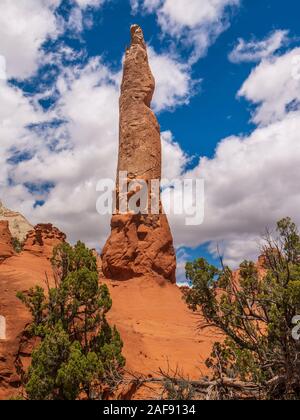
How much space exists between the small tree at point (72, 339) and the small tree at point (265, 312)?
2336 millimetres

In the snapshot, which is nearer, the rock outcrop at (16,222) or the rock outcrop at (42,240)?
the rock outcrop at (42,240)

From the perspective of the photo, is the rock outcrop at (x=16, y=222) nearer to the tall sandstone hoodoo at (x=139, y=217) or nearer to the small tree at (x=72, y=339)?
the tall sandstone hoodoo at (x=139, y=217)

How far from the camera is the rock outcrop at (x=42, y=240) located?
32.3 m

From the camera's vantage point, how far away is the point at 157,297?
23.4 metres

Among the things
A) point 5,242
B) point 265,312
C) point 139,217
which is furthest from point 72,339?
point 5,242

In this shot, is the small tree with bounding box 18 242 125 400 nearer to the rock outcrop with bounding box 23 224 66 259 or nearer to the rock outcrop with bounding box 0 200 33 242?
the rock outcrop with bounding box 23 224 66 259

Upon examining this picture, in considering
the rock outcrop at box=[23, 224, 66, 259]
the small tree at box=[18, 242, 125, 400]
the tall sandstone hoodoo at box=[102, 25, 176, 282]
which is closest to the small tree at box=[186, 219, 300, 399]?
the small tree at box=[18, 242, 125, 400]

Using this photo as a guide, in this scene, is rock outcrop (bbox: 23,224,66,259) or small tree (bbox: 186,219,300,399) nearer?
small tree (bbox: 186,219,300,399)

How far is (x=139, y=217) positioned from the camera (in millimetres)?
26453

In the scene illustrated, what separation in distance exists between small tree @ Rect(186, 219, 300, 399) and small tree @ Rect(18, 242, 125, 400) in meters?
2.34

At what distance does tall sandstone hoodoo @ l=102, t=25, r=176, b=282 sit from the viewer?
84.2 ft

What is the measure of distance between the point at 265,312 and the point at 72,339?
15.5 feet

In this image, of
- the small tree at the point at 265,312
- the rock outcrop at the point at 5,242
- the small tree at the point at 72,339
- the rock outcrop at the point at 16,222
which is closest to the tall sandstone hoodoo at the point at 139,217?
the rock outcrop at the point at 5,242
